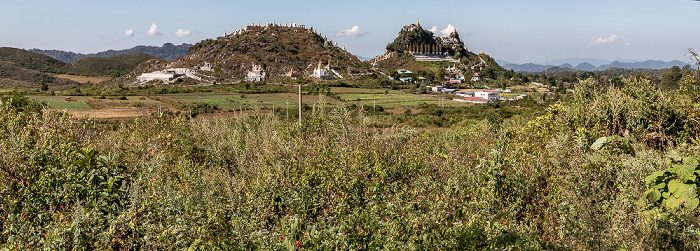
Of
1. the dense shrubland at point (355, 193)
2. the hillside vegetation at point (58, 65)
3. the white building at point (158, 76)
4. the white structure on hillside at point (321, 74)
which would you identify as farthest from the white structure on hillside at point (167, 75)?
the dense shrubland at point (355, 193)

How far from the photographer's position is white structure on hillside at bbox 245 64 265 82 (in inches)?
3610

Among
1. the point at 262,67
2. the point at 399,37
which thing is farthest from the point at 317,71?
the point at 399,37

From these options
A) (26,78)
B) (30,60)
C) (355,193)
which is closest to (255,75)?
(26,78)

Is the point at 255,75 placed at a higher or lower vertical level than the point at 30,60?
lower

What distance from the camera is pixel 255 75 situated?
92.8 meters

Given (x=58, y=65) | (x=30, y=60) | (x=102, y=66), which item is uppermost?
(x=30, y=60)

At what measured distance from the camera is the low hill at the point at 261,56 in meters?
97.6

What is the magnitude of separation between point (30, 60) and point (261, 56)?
3887 inches

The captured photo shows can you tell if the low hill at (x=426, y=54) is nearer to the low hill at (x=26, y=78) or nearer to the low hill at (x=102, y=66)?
the low hill at (x=26, y=78)

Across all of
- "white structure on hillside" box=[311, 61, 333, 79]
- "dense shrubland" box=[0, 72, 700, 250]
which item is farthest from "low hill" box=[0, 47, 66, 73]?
"dense shrubland" box=[0, 72, 700, 250]

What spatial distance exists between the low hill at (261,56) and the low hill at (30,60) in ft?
174

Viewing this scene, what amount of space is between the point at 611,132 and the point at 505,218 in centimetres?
520

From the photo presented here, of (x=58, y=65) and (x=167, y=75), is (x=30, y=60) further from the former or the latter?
(x=167, y=75)

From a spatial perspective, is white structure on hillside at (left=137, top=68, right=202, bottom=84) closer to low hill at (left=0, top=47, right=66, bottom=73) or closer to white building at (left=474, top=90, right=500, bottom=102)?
white building at (left=474, top=90, right=500, bottom=102)
